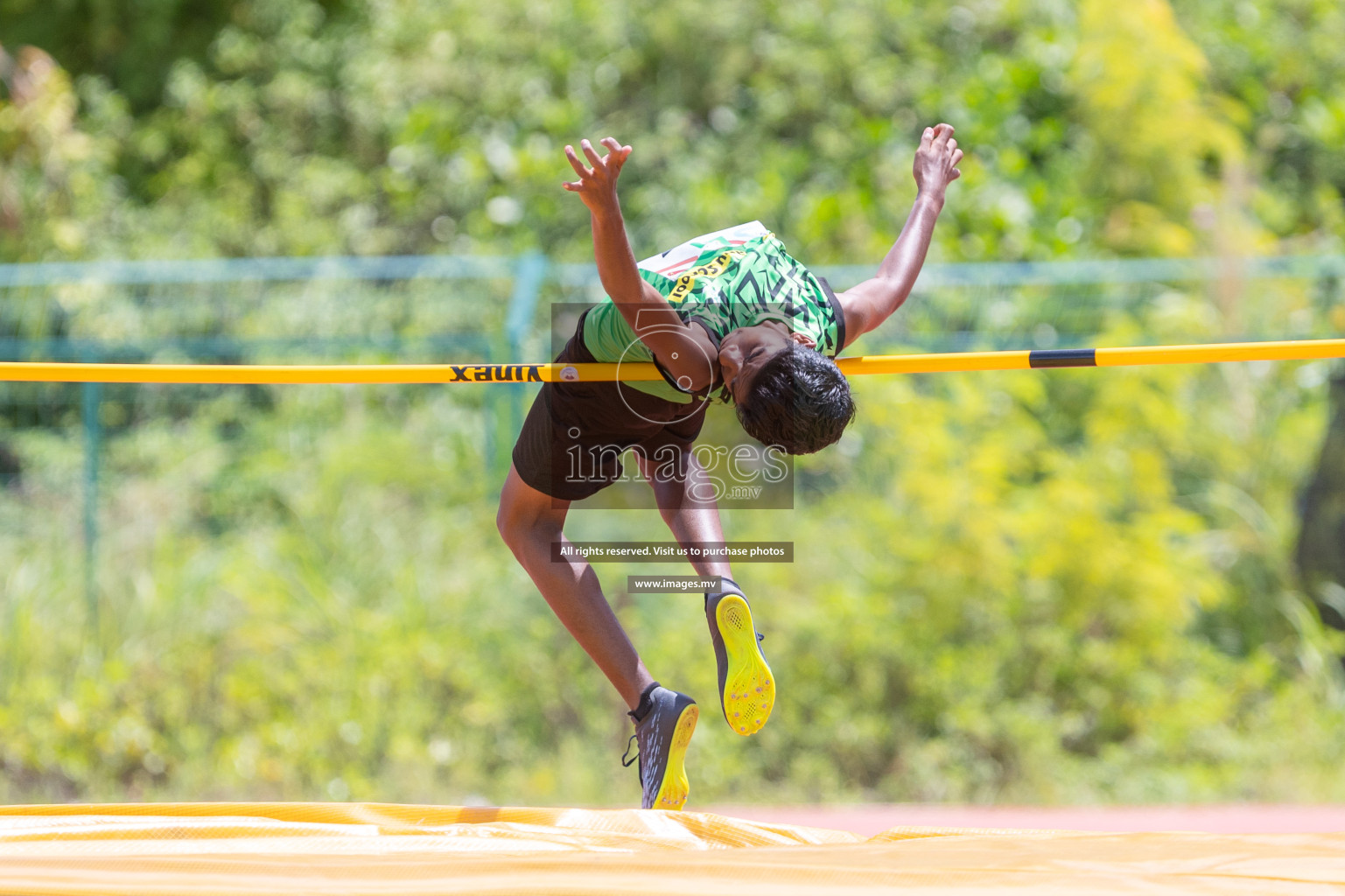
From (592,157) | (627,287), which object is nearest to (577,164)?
(592,157)

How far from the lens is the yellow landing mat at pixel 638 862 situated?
102 inches

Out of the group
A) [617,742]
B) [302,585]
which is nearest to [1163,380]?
[617,742]

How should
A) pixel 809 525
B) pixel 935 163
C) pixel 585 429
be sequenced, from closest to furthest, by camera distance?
pixel 585 429, pixel 935 163, pixel 809 525

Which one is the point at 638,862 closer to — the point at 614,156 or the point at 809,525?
the point at 614,156

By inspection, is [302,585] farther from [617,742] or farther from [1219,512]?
[1219,512]

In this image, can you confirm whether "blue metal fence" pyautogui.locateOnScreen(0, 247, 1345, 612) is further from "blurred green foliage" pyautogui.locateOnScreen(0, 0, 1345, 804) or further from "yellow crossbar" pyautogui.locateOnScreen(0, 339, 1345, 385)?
"yellow crossbar" pyautogui.locateOnScreen(0, 339, 1345, 385)

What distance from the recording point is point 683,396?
3.16 metres

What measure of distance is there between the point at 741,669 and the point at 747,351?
854mm

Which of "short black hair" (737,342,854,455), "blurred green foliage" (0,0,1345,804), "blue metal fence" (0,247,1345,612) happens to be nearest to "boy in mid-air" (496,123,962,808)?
"short black hair" (737,342,854,455)

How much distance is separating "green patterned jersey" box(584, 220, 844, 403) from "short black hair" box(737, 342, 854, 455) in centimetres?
20

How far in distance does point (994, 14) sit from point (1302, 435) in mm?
3949

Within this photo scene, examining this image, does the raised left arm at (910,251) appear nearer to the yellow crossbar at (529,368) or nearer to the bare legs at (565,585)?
the yellow crossbar at (529,368)

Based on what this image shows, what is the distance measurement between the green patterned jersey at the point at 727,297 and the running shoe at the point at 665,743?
0.84 meters

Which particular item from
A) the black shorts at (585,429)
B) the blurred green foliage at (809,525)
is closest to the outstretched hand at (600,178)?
the black shorts at (585,429)
